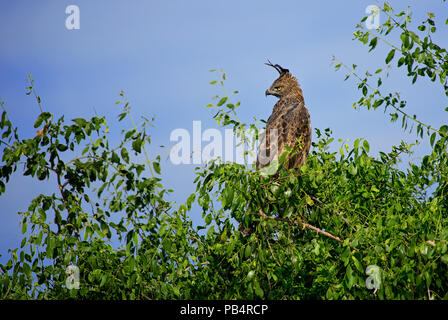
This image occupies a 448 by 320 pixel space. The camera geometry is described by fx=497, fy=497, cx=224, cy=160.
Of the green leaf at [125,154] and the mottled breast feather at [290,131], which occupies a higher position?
the mottled breast feather at [290,131]

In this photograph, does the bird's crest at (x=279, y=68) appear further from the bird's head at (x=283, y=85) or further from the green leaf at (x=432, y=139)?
the green leaf at (x=432, y=139)

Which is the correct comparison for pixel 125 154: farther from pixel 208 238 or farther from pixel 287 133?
pixel 287 133

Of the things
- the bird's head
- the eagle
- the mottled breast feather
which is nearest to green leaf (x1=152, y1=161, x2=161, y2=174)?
the eagle

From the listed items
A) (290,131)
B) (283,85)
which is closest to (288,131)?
(290,131)

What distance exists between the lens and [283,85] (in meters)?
10.2

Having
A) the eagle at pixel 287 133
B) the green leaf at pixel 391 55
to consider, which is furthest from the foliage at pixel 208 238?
the eagle at pixel 287 133

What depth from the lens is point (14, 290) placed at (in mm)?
4332

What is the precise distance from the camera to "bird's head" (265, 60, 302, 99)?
32.7 feet

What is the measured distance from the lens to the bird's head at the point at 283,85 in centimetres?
998

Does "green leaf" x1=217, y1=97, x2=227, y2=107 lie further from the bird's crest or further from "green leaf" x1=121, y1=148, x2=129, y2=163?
the bird's crest

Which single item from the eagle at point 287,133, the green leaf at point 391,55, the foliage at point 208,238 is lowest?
the foliage at point 208,238

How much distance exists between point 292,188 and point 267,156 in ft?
12.9

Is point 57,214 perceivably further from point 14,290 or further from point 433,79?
point 433,79
